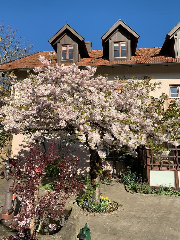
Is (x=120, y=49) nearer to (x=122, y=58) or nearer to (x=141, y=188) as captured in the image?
(x=122, y=58)

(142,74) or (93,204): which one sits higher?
(142,74)

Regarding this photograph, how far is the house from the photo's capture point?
40.9 feet

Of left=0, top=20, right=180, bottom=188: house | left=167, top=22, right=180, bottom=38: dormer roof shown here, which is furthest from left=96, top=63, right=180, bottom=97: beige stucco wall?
left=167, top=22, right=180, bottom=38: dormer roof

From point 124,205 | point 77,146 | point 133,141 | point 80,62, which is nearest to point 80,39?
point 80,62

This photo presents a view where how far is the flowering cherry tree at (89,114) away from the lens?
643 centimetres

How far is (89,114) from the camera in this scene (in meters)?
6.54

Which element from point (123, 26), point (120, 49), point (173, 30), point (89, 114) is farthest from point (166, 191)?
point (123, 26)

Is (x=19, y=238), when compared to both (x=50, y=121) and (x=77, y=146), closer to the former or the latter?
(x=50, y=121)

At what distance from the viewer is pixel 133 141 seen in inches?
247

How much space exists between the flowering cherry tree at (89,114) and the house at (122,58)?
15.8ft

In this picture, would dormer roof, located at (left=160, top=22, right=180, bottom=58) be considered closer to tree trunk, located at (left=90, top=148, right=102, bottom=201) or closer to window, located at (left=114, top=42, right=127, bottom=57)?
window, located at (left=114, top=42, right=127, bottom=57)

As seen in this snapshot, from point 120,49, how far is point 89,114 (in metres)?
8.53

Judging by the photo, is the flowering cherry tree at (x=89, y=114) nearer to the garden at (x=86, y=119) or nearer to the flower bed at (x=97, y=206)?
the garden at (x=86, y=119)

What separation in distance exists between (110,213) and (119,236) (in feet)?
5.36
